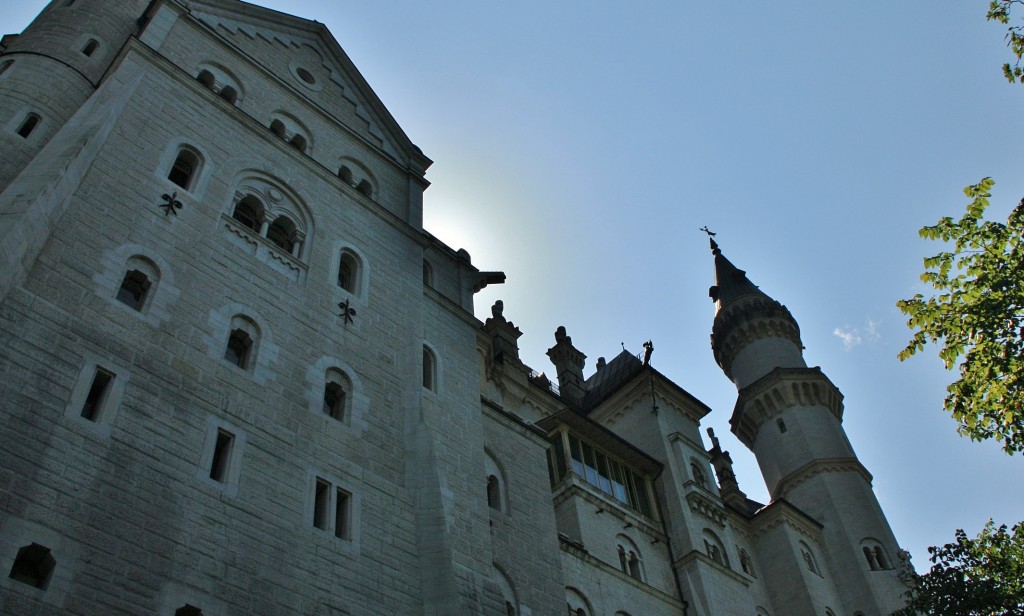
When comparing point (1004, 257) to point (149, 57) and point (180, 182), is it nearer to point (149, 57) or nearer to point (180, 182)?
point (180, 182)

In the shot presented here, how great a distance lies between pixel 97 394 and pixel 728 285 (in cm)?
4421

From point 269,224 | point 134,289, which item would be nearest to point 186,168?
point 269,224

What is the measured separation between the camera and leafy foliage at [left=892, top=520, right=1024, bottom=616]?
2292 centimetres

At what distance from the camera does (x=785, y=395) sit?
4450 centimetres

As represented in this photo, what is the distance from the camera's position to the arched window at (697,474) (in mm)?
33719

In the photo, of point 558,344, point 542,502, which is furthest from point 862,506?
point 542,502

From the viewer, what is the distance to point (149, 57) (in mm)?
20703

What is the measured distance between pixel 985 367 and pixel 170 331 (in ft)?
49.0

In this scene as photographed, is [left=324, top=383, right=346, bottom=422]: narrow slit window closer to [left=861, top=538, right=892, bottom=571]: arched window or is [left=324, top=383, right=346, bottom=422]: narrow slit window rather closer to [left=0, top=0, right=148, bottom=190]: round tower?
[left=0, top=0, right=148, bottom=190]: round tower

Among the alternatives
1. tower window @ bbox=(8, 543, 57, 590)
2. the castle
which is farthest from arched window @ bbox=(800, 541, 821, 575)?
tower window @ bbox=(8, 543, 57, 590)

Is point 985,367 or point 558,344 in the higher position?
point 558,344

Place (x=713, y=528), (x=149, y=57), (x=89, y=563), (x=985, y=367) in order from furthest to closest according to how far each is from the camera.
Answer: (x=713, y=528)
(x=149, y=57)
(x=985, y=367)
(x=89, y=563)

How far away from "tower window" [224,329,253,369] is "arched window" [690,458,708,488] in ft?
67.8

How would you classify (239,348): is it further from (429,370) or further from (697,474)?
(697,474)
